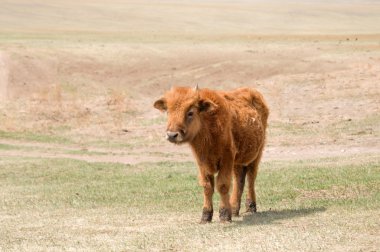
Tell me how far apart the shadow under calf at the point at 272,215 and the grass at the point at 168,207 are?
2 cm

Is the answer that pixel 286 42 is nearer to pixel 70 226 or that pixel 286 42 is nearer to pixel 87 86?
pixel 87 86

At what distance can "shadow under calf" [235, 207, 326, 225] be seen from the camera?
13414 mm

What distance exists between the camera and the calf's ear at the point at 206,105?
13.2 meters

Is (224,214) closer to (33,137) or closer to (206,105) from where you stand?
(206,105)

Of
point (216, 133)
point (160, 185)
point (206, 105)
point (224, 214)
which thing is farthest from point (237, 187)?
point (160, 185)

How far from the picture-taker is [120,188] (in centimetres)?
1905

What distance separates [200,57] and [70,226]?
31.0 metres

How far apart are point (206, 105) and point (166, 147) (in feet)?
53.5

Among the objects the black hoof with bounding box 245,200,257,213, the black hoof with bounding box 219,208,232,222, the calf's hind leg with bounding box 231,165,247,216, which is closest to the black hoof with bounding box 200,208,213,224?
the black hoof with bounding box 219,208,232,222

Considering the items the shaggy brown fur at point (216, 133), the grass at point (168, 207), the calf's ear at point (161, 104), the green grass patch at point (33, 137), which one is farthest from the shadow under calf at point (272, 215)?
the green grass patch at point (33, 137)

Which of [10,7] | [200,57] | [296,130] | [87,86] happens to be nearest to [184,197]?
[296,130]

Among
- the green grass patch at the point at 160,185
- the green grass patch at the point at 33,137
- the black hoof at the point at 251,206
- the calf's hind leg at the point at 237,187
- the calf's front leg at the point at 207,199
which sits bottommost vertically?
the green grass patch at the point at 33,137

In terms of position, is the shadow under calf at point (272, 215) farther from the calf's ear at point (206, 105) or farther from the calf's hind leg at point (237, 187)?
the calf's ear at point (206, 105)

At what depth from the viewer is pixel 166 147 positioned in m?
29.5
